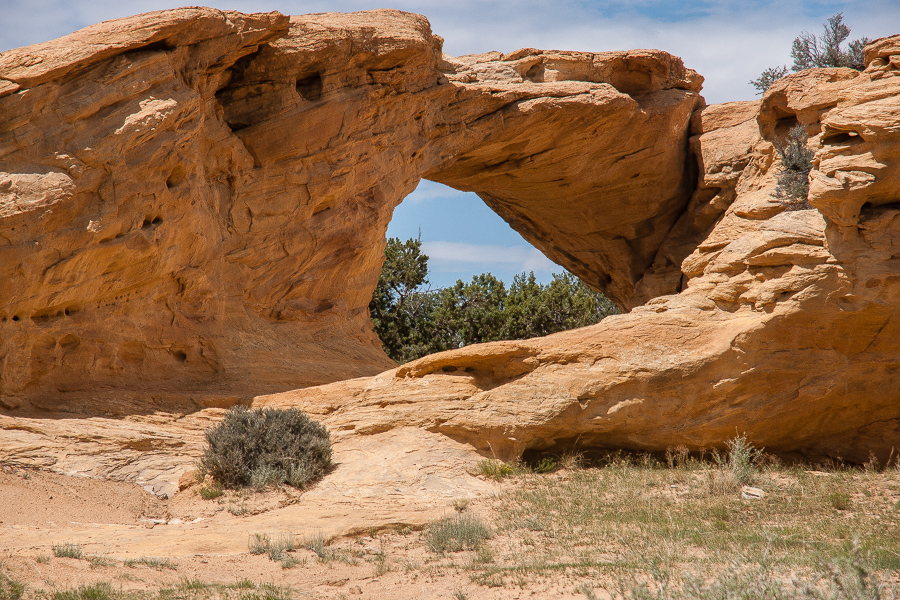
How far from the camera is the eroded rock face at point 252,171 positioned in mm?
10766

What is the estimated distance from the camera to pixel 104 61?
11211 millimetres

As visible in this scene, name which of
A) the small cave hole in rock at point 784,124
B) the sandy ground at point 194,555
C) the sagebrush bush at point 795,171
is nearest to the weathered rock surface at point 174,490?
the sandy ground at point 194,555

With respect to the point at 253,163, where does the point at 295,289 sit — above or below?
below

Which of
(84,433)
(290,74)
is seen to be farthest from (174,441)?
(290,74)

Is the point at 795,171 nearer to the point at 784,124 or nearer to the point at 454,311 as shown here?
the point at 784,124

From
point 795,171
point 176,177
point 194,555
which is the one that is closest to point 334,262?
point 176,177

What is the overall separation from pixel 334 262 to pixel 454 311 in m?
11.9

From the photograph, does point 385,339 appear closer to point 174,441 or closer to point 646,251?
point 646,251

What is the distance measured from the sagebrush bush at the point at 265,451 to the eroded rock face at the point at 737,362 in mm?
1010

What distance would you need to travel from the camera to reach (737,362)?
1134 cm

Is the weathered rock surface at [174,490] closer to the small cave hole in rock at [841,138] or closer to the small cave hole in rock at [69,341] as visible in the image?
the small cave hole in rock at [69,341]

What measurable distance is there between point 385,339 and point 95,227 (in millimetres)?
15742

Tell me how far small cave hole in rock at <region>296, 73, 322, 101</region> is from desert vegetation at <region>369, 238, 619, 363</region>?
40.9 feet

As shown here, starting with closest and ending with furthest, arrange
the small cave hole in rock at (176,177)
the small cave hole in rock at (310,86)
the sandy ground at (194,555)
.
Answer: the sandy ground at (194,555), the small cave hole in rock at (176,177), the small cave hole in rock at (310,86)
